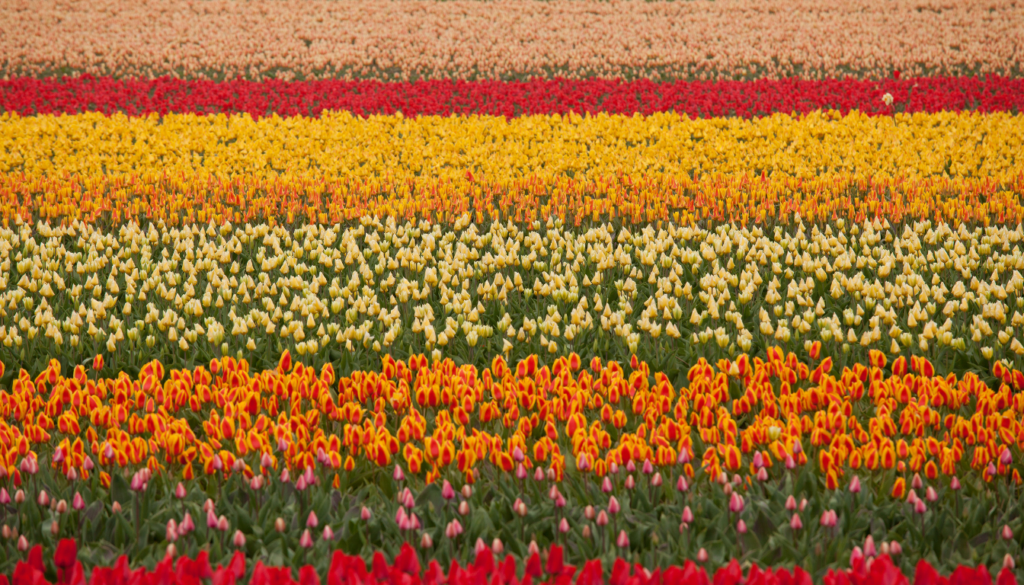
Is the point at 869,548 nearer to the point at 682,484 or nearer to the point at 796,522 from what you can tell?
the point at 796,522

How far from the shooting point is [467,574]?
2.39 metres

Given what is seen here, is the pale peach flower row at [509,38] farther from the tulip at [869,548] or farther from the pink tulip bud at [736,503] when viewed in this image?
the tulip at [869,548]

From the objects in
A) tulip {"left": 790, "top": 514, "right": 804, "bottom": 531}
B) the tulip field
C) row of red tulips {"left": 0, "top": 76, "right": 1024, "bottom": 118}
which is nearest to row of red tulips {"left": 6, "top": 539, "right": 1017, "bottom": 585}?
the tulip field

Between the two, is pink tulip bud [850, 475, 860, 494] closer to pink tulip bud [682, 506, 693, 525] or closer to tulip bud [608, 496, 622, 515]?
pink tulip bud [682, 506, 693, 525]

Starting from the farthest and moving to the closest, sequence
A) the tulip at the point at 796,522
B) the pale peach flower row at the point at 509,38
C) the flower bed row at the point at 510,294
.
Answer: the pale peach flower row at the point at 509,38 → the flower bed row at the point at 510,294 → the tulip at the point at 796,522

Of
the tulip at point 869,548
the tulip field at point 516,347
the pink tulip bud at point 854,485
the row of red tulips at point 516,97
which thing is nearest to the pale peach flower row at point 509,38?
the row of red tulips at point 516,97

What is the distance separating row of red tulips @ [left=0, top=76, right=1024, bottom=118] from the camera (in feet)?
43.8

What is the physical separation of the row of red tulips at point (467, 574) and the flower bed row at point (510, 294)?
2.05 meters

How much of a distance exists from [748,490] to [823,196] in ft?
17.6

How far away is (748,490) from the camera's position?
321 cm

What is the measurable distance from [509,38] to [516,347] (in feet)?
57.8

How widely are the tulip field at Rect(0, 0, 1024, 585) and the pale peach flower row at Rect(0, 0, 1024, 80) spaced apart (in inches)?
209

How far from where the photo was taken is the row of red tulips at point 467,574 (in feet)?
7.70

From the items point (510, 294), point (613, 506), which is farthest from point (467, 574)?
point (510, 294)
